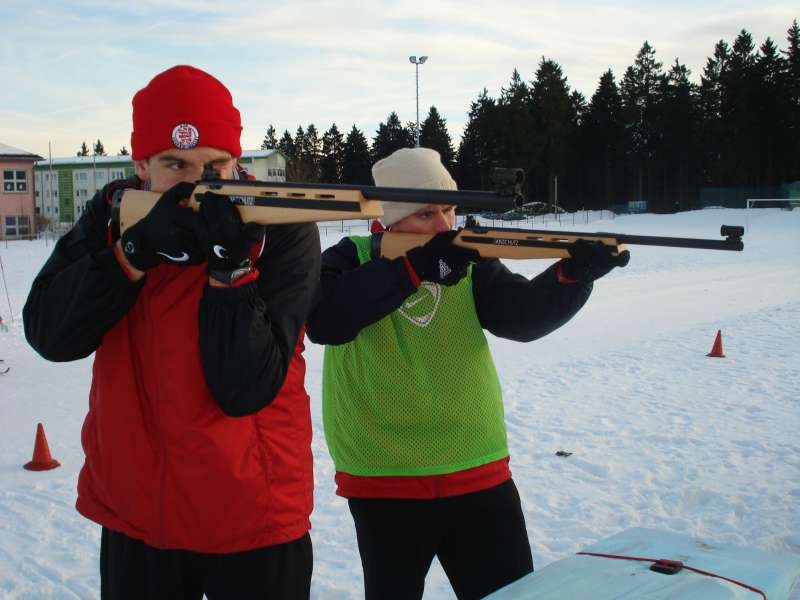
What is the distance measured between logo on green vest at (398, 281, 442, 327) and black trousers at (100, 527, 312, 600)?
81 centimetres

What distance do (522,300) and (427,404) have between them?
0.45m

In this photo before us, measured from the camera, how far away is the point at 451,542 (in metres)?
2.51

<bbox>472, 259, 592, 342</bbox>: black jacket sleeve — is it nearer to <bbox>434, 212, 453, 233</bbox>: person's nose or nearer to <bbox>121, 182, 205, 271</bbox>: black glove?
<bbox>434, 212, 453, 233</bbox>: person's nose

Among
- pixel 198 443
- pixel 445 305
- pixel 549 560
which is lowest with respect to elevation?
pixel 549 560

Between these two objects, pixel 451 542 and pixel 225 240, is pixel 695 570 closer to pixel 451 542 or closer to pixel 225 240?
pixel 451 542

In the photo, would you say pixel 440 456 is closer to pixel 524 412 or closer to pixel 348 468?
Answer: pixel 348 468

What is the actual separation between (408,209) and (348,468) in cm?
85

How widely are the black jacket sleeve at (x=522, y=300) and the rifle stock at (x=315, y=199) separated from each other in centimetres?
70

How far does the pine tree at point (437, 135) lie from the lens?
66625 millimetres

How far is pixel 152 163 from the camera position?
80.1 inches

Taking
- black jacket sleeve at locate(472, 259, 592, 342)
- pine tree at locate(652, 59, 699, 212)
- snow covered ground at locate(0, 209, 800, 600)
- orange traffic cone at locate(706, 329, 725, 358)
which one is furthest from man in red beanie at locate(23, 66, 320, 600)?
pine tree at locate(652, 59, 699, 212)

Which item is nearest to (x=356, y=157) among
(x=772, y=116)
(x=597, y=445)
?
(x=772, y=116)

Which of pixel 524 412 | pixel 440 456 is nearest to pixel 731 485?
pixel 524 412

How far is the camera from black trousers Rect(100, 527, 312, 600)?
1.88 m
